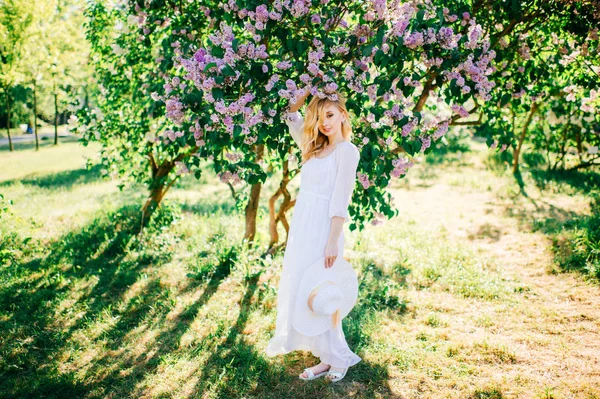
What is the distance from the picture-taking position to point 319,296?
3.29 m

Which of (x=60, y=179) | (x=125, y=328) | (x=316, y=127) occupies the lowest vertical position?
(x=125, y=328)

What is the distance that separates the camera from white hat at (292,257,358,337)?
330 centimetres

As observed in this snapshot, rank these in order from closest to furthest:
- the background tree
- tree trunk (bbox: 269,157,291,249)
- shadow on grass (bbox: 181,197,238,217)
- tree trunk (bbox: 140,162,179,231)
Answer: tree trunk (bbox: 269,157,291,249)
tree trunk (bbox: 140,162,179,231)
the background tree
shadow on grass (bbox: 181,197,238,217)

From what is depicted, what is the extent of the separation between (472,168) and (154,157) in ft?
30.3

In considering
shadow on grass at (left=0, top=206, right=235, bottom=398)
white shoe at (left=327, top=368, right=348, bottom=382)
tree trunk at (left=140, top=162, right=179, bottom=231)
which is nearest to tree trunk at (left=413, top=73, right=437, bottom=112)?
white shoe at (left=327, top=368, right=348, bottom=382)

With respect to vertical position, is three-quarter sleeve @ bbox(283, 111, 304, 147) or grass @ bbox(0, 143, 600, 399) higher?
three-quarter sleeve @ bbox(283, 111, 304, 147)

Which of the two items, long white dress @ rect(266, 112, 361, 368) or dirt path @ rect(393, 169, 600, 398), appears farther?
dirt path @ rect(393, 169, 600, 398)

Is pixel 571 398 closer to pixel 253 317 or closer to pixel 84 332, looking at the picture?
pixel 253 317

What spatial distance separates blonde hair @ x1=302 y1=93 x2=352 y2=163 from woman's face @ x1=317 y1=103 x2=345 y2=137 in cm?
→ 2

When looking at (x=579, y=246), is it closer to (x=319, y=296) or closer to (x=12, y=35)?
(x=319, y=296)

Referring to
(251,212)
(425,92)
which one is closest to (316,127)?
(425,92)

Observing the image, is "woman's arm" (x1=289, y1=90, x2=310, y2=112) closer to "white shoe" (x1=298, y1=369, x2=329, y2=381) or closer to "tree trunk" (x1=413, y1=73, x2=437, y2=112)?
"tree trunk" (x1=413, y1=73, x2=437, y2=112)

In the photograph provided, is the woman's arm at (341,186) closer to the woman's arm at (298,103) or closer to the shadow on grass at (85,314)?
the woman's arm at (298,103)

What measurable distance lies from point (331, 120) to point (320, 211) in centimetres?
73
